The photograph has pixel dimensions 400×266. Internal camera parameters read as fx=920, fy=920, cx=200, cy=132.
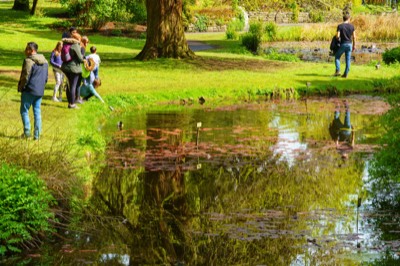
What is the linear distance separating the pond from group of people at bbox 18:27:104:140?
1.30m

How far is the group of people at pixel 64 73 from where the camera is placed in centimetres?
1738

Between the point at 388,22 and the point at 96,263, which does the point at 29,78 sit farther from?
the point at 388,22

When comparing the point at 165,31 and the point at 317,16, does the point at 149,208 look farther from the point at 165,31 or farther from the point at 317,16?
the point at 317,16

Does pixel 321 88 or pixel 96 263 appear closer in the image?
pixel 96 263

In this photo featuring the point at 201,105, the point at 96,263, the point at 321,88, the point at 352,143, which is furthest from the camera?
the point at 321,88

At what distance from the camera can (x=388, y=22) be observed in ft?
187

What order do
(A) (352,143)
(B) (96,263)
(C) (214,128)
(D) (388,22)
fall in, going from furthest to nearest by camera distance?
(D) (388,22)
(C) (214,128)
(A) (352,143)
(B) (96,263)

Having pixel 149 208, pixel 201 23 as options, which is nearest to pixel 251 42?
pixel 201 23

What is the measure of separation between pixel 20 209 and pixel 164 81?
17884 millimetres

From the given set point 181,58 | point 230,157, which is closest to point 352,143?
point 230,157

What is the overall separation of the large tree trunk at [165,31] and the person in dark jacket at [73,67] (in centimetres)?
1254

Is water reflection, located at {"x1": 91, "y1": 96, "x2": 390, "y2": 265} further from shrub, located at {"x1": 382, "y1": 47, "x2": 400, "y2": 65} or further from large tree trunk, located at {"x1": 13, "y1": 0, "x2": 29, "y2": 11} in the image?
large tree trunk, located at {"x1": 13, "y1": 0, "x2": 29, "y2": 11}

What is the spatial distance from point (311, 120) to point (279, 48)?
25945mm

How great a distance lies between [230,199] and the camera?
1493 cm
